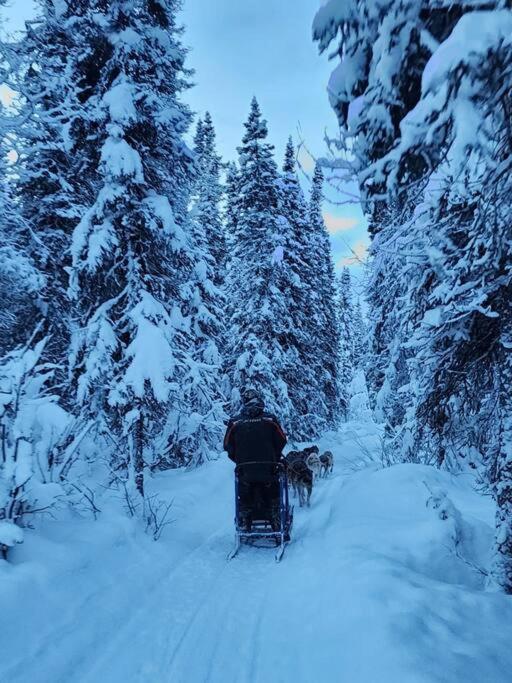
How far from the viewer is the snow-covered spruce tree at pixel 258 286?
20094 millimetres

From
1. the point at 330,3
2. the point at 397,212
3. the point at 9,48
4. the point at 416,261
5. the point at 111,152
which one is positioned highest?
the point at 9,48

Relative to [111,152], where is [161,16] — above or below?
above

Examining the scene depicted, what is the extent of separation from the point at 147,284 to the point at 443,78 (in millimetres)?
8005

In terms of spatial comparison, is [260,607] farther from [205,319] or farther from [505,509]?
[205,319]

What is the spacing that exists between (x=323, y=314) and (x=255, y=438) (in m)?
24.0

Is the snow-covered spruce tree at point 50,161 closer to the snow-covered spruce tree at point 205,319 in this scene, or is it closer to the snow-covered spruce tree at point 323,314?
the snow-covered spruce tree at point 205,319

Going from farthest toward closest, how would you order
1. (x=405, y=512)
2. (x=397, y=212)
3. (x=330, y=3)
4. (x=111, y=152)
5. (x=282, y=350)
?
(x=282, y=350)
(x=111, y=152)
(x=405, y=512)
(x=397, y=212)
(x=330, y=3)

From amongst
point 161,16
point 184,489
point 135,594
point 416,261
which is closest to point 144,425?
point 184,489

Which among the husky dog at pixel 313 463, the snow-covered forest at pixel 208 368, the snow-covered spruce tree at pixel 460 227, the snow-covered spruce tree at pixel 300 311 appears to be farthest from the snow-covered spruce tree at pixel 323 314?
the snow-covered spruce tree at pixel 460 227

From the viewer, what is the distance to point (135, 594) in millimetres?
4652

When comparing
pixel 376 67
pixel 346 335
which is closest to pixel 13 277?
pixel 376 67

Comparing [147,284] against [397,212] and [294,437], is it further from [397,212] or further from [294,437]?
[294,437]

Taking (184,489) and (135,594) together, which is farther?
(184,489)

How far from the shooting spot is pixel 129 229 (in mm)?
9109
